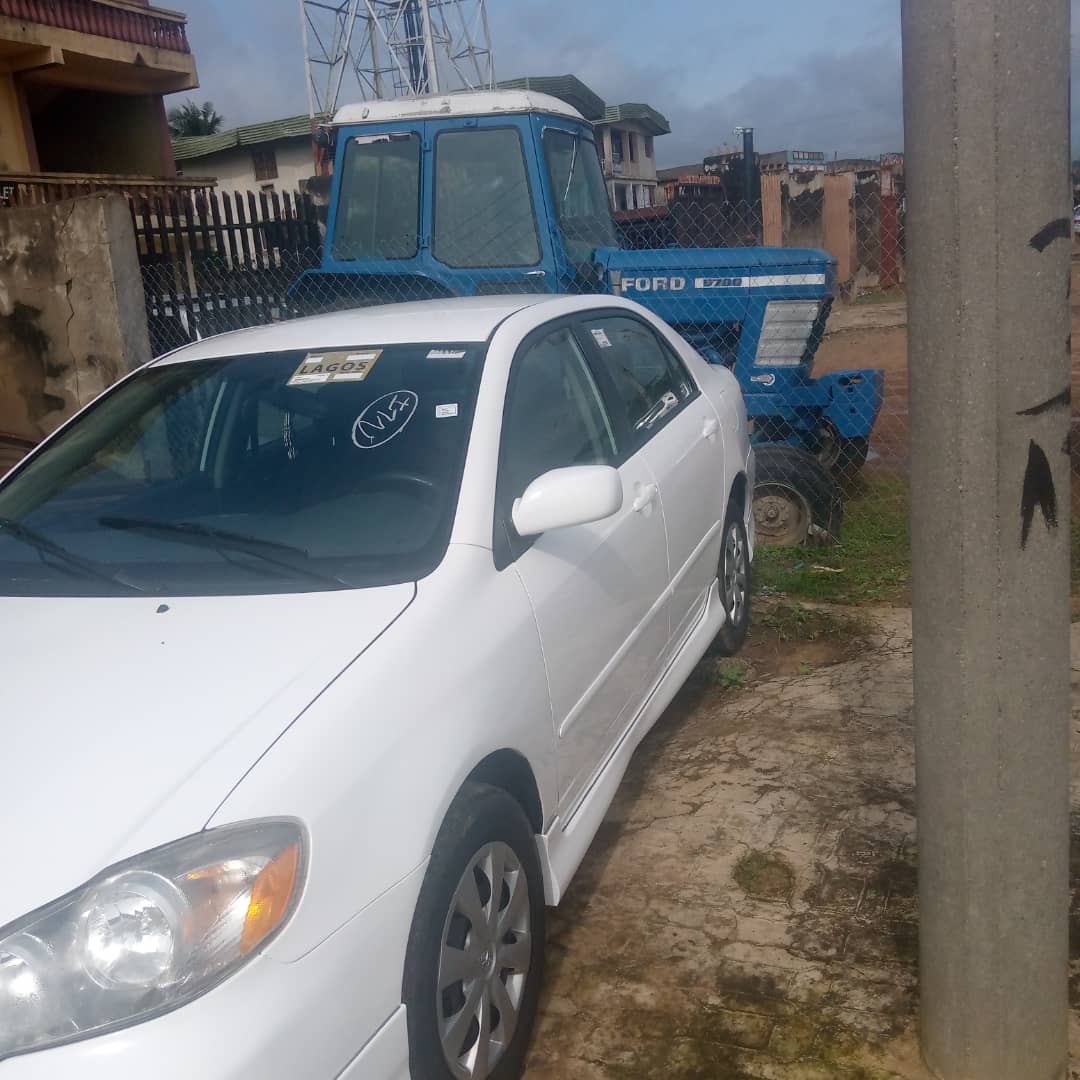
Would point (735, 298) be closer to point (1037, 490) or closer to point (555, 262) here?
point (555, 262)

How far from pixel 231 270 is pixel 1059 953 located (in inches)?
318

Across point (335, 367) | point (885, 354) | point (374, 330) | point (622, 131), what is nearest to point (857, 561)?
point (374, 330)

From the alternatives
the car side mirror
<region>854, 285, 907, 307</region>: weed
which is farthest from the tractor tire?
<region>854, 285, 907, 307</region>: weed

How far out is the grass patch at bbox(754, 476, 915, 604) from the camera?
18.9ft

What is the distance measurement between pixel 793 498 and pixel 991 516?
453 centimetres

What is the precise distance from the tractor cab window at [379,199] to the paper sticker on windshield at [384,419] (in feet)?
14.6

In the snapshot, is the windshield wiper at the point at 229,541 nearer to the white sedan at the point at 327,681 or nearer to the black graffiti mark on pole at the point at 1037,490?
the white sedan at the point at 327,681

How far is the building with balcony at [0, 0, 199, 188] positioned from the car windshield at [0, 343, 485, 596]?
30.1 feet

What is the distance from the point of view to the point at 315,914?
5.99ft

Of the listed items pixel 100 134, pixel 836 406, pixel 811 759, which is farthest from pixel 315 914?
pixel 100 134

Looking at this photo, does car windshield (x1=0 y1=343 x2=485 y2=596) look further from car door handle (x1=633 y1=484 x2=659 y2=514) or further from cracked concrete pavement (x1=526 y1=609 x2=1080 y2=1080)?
cracked concrete pavement (x1=526 y1=609 x2=1080 y2=1080)

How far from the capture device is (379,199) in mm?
7461

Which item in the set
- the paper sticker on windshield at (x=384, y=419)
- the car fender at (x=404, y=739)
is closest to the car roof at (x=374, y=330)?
the paper sticker on windshield at (x=384, y=419)

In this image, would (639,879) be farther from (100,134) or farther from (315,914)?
(100,134)
